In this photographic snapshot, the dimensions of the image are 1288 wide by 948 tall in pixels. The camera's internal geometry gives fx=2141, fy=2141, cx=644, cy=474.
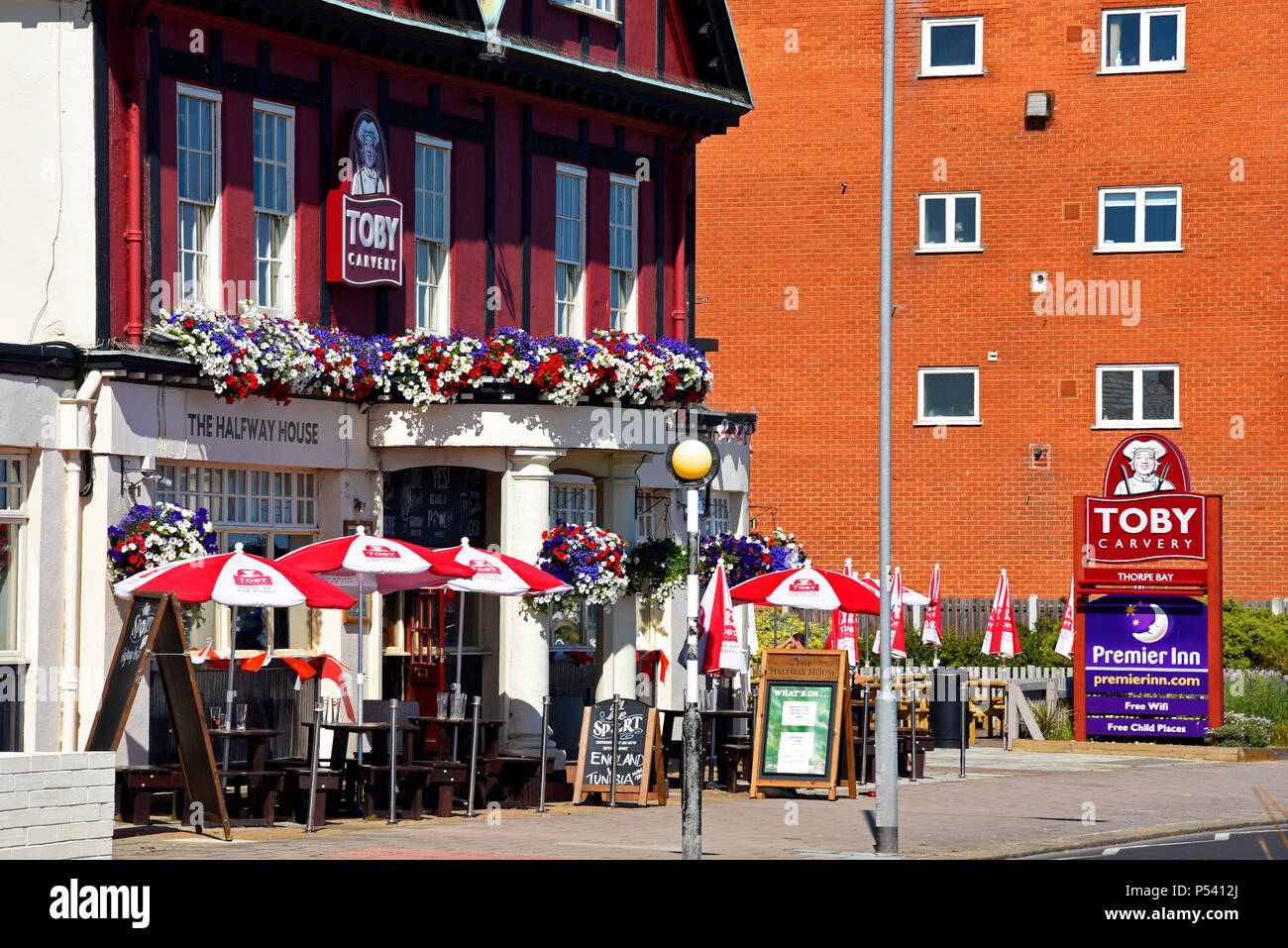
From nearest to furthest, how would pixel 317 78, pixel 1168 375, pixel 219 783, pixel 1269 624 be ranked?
1. pixel 219 783
2. pixel 317 78
3. pixel 1269 624
4. pixel 1168 375

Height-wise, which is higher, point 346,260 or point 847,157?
point 847,157

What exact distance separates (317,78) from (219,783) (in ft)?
25.8

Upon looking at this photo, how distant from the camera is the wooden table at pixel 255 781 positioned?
1833 centimetres

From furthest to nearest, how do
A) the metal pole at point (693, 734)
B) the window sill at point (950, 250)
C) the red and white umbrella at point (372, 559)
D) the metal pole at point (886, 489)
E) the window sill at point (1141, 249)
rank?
the window sill at point (950, 250) → the window sill at point (1141, 249) → the red and white umbrella at point (372, 559) → the metal pole at point (886, 489) → the metal pole at point (693, 734)

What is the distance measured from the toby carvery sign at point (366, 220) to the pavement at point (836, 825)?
5.82m

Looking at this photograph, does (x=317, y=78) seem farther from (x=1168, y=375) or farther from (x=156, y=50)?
(x=1168, y=375)

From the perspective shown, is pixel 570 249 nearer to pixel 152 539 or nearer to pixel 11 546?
pixel 152 539

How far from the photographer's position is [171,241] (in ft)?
65.7

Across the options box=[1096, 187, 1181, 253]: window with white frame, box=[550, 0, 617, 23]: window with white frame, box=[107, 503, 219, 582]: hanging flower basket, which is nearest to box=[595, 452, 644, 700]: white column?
box=[550, 0, 617, 23]: window with white frame

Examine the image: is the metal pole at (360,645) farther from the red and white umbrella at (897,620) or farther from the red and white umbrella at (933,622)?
the red and white umbrella at (933,622)

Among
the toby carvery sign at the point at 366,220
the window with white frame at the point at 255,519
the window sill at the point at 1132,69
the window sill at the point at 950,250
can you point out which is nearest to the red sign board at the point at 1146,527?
the window sill at the point at 950,250

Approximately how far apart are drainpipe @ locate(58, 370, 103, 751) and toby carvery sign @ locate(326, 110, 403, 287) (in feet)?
12.7

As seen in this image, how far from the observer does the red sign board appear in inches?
1140
